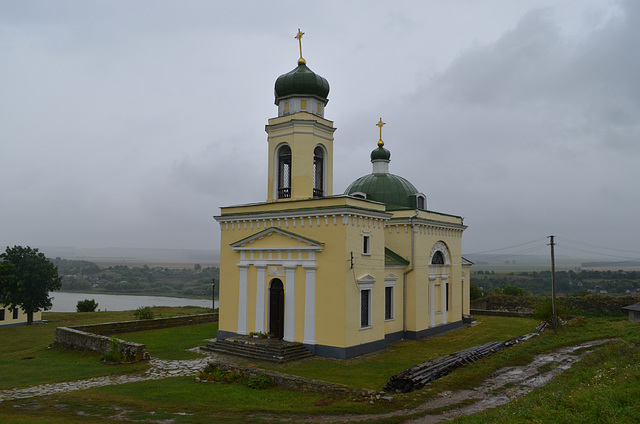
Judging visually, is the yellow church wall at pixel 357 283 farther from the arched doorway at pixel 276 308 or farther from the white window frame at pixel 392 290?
the arched doorway at pixel 276 308

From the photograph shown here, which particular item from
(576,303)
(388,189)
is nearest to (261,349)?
(388,189)

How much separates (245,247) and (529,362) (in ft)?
42.1

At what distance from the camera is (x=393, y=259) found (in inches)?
906

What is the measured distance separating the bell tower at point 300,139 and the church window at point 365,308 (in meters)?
5.36

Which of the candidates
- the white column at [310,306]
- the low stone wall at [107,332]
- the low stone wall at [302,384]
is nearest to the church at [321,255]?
the white column at [310,306]

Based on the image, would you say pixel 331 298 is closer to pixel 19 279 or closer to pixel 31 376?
pixel 31 376

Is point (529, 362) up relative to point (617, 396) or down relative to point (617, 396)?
down

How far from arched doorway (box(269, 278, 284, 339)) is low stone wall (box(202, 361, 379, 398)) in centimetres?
509

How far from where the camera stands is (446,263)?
26.6 m

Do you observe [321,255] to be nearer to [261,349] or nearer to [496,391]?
[261,349]

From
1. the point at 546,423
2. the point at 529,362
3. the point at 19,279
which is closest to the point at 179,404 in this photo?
the point at 546,423

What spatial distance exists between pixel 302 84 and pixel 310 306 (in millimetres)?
10849

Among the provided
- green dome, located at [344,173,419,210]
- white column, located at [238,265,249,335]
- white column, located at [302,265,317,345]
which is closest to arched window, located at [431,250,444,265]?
green dome, located at [344,173,419,210]

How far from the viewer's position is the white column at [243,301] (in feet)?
69.1
